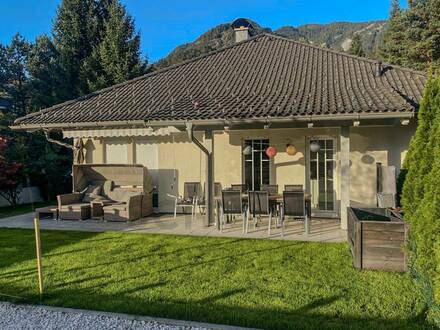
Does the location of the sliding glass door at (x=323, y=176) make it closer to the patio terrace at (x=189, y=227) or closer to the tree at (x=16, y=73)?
the patio terrace at (x=189, y=227)

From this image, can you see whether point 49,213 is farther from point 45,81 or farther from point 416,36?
point 416,36

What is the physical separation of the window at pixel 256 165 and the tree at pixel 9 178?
48.2 feet

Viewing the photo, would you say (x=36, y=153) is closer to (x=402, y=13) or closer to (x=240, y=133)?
(x=240, y=133)

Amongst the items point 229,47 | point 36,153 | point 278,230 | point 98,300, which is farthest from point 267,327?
point 36,153

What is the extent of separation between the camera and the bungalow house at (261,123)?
14.1 metres

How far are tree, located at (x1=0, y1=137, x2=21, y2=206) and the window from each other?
578 inches

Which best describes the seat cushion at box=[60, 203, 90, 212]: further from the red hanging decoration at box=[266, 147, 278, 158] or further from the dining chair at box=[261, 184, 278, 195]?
the red hanging decoration at box=[266, 147, 278, 158]

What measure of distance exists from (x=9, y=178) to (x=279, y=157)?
1768cm

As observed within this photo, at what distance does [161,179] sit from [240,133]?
514 centimetres

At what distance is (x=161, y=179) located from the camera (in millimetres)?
19797

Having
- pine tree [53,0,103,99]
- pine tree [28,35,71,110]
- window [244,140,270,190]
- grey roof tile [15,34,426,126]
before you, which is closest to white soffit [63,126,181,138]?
grey roof tile [15,34,426,126]

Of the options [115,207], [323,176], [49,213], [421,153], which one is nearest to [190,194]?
[115,207]

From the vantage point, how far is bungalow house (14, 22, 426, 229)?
14.1m

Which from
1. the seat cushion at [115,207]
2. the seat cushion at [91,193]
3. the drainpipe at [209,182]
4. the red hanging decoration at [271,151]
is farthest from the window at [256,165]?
the seat cushion at [91,193]
